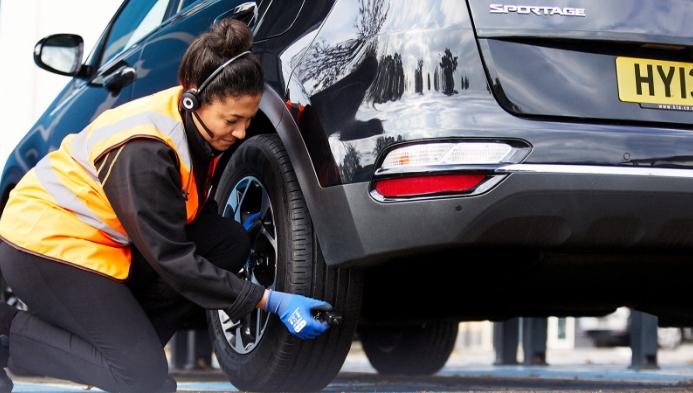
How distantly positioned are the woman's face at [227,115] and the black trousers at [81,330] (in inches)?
20.4

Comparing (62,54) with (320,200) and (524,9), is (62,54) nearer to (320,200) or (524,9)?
(320,200)

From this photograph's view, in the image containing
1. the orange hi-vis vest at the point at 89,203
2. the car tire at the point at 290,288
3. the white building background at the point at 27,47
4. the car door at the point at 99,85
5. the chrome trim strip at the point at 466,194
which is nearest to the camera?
the chrome trim strip at the point at 466,194

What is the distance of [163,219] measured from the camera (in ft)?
9.36

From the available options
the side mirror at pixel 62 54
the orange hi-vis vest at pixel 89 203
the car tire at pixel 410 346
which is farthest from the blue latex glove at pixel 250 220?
the car tire at pixel 410 346

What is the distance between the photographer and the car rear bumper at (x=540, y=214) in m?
2.68

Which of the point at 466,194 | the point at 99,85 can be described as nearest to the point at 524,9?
the point at 466,194

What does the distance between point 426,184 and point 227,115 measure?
575 mm

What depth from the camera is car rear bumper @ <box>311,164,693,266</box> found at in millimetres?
2676

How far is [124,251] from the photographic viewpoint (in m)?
3.09

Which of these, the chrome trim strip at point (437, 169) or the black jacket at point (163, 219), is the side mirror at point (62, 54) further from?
the chrome trim strip at point (437, 169)

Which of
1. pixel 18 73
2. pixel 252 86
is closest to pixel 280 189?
pixel 252 86

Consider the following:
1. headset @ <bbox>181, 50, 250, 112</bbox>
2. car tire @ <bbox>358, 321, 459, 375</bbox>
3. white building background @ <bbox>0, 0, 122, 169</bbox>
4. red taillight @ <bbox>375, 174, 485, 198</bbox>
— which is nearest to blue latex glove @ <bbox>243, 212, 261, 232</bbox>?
headset @ <bbox>181, 50, 250, 112</bbox>

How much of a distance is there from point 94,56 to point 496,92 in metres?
2.68

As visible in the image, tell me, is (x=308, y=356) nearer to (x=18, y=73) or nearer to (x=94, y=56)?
(x=94, y=56)
